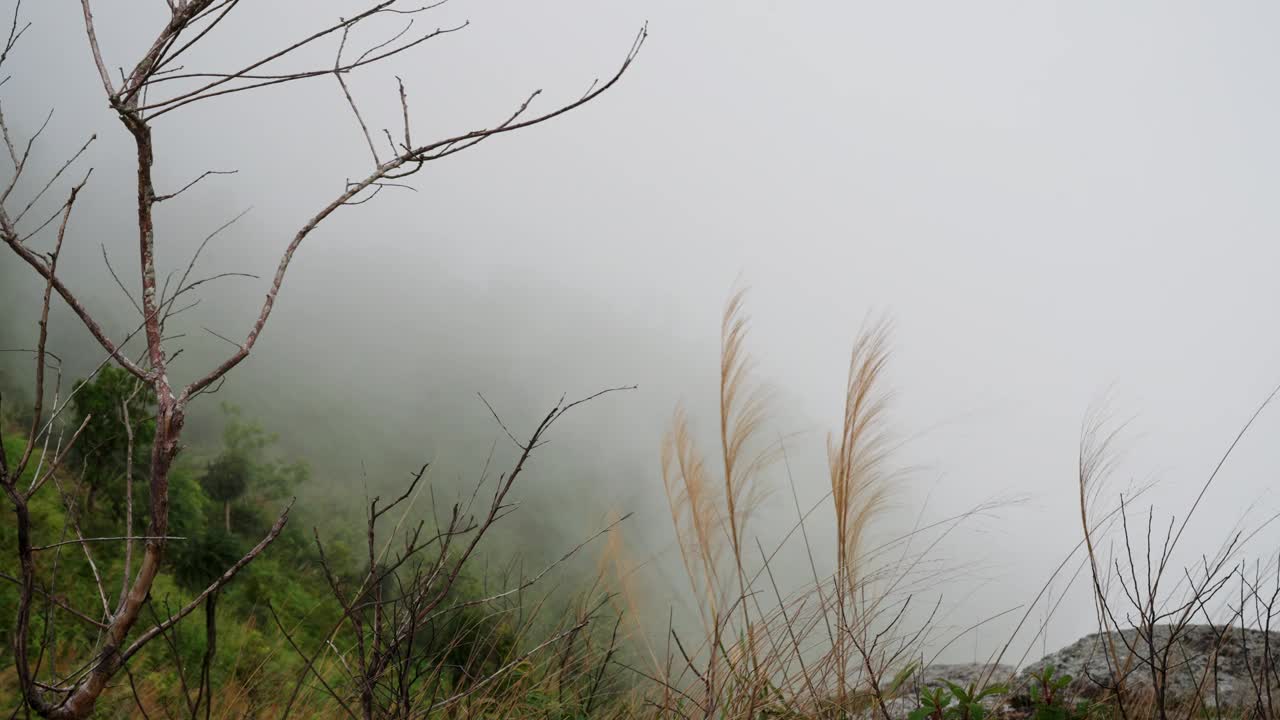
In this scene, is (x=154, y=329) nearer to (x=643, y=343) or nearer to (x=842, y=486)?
(x=842, y=486)

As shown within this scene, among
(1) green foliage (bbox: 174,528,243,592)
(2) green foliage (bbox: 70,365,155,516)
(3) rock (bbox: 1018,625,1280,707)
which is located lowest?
(3) rock (bbox: 1018,625,1280,707)

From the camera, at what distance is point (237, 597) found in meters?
8.61

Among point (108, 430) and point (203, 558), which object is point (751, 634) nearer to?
point (108, 430)

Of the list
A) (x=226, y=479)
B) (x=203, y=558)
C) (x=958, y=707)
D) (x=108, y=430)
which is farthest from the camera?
(x=226, y=479)

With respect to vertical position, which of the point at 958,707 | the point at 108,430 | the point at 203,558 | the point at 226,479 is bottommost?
the point at 958,707

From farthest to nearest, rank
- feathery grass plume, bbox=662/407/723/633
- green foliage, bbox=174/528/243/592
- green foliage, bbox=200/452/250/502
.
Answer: green foliage, bbox=200/452/250/502, green foliage, bbox=174/528/243/592, feathery grass plume, bbox=662/407/723/633

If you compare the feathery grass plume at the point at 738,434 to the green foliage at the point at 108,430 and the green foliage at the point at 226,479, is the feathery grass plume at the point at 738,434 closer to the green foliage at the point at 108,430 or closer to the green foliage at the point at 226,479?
the green foliage at the point at 108,430

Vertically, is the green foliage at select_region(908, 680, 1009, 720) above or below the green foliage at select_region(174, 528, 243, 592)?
below

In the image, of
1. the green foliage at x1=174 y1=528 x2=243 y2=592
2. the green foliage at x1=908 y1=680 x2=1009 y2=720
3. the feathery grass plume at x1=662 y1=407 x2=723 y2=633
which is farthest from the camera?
the green foliage at x1=174 y1=528 x2=243 y2=592

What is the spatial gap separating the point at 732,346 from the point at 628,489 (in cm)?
4025

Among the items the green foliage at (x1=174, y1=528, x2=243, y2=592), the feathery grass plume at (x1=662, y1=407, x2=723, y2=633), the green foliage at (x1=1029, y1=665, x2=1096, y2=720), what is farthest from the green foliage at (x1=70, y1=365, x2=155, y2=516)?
the green foliage at (x1=1029, y1=665, x2=1096, y2=720)

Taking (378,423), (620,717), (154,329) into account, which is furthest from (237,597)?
(378,423)

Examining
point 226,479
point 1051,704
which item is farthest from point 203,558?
point 1051,704

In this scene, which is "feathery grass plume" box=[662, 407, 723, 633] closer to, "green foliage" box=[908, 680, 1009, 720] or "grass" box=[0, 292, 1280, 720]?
"grass" box=[0, 292, 1280, 720]
